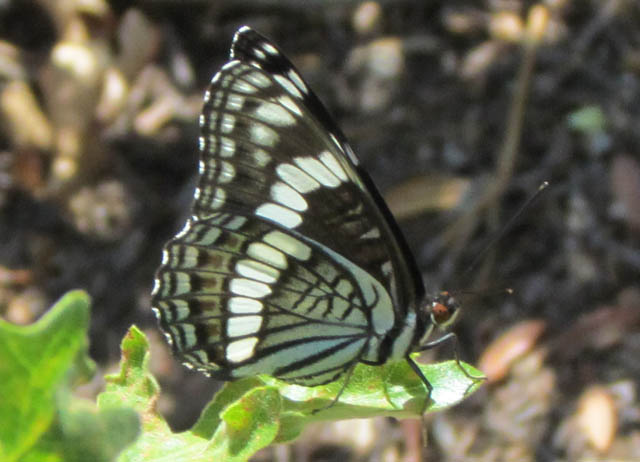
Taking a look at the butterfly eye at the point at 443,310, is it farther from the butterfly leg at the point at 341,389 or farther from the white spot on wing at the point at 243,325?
the white spot on wing at the point at 243,325

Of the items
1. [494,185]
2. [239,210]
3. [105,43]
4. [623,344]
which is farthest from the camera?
[105,43]

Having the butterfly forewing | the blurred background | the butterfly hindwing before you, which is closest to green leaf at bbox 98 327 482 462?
the butterfly forewing

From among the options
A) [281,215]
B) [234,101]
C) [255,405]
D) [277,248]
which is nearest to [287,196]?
[281,215]

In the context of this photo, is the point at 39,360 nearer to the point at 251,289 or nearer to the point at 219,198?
the point at 219,198

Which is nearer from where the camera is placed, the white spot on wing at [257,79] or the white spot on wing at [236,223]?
the white spot on wing at [257,79]

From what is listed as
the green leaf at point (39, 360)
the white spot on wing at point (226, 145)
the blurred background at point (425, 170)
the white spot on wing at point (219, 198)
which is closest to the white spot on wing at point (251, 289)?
the white spot on wing at point (219, 198)

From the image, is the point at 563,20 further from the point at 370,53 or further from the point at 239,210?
the point at 239,210

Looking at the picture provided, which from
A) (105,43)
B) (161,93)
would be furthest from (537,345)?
(105,43)

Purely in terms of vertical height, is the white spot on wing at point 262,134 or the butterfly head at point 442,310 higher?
the white spot on wing at point 262,134
